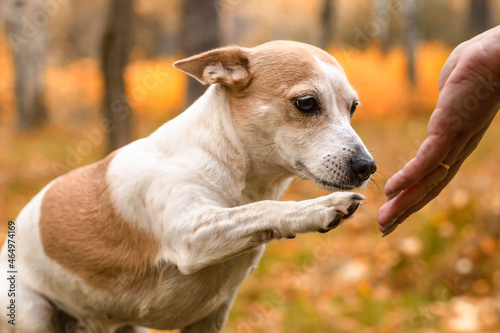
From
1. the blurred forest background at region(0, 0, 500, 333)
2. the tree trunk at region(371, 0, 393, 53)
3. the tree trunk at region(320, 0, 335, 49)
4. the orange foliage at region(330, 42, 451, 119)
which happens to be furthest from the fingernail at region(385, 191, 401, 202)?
the tree trunk at region(371, 0, 393, 53)

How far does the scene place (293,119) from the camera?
2.49 meters

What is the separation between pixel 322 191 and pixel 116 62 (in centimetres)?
297

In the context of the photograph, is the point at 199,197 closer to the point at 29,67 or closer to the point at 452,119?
the point at 452,119

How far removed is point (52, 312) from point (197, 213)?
1.14 metres

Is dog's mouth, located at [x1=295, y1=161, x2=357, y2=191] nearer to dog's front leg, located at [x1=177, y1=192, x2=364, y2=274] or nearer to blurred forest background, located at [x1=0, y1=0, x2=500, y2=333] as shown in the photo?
dog's front leg, located at [x1=177, y1=192, x2=364, y2=274]

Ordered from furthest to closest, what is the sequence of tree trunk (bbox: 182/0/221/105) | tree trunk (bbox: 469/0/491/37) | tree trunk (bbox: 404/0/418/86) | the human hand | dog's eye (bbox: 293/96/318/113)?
tree trunk (bbox: 404/0/418/86) → tree trunk (bbox: 469/0/491/37) → tree trunk (bbox: 182/0/221/105) → dog's eye (bbox: 293/96/318/113) → the human hand

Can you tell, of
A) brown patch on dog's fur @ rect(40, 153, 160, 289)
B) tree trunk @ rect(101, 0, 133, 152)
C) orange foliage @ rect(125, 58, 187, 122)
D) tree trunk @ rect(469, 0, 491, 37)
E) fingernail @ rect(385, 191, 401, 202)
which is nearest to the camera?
fingernail @ rect(385, 191, 401, 202)

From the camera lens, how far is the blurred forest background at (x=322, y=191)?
4754 millimetres

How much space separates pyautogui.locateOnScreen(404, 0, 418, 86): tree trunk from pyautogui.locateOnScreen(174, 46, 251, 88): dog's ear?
35.8ft

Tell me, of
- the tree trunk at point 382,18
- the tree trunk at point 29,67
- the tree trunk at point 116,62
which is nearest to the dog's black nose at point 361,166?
the tree trunk at point 116,62

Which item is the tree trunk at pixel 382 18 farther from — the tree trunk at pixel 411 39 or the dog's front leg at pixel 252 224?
the dog's front leg at pixel 252 224

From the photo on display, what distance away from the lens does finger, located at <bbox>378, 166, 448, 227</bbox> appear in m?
2.11

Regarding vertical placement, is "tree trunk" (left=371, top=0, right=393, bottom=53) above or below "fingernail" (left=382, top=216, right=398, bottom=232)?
below

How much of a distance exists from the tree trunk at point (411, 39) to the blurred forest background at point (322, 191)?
38 millimetres
